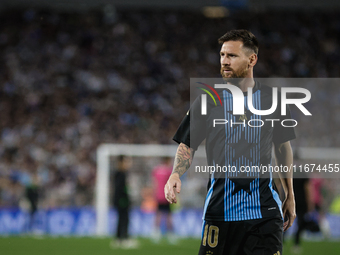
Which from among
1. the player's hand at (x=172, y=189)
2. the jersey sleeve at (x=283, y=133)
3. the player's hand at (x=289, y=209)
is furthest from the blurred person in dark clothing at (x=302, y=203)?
the player's hand at (x=172, y=189)

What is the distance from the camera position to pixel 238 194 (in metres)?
3.33

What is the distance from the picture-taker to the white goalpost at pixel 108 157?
47.1ft

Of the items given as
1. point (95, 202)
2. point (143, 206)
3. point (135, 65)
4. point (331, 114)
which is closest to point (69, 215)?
point (95, 202)

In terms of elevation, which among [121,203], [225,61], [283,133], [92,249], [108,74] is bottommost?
[92,249]

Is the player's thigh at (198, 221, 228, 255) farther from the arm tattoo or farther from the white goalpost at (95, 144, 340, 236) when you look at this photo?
the white goalpost at (95, 144, 340, 236)

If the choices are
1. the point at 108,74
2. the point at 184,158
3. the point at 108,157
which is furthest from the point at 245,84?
the point at 108,74

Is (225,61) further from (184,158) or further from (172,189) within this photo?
(172,189)

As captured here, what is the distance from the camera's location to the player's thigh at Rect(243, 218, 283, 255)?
10.6 feet

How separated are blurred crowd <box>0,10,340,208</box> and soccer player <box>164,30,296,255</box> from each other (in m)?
12.7

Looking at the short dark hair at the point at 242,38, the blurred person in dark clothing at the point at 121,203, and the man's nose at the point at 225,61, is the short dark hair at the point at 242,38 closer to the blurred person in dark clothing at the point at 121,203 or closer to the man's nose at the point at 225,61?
the man's nose at the point at 225,61

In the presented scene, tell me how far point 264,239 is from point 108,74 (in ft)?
63.7

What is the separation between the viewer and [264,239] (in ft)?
10.7

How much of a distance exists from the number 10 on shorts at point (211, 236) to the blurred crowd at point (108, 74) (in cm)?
1273

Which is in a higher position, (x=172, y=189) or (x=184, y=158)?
(x=184, y=158)
